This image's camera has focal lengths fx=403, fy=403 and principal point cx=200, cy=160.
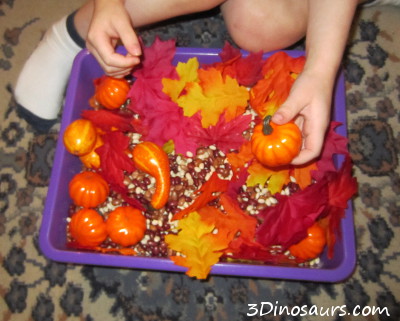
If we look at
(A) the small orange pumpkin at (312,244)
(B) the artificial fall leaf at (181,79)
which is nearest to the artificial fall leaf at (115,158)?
(B) the artificial fall leaf at (181,79)

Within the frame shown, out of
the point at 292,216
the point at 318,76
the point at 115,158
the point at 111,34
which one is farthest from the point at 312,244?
the point at 111,34

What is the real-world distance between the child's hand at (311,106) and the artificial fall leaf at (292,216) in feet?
0.33

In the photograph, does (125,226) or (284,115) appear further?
(125,226)

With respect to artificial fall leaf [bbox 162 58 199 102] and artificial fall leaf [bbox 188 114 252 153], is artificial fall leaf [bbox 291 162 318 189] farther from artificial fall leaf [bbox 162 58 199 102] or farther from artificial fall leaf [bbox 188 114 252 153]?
artificial fall leaf [bbox 162 58 199 102]

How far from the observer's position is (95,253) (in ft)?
2.43

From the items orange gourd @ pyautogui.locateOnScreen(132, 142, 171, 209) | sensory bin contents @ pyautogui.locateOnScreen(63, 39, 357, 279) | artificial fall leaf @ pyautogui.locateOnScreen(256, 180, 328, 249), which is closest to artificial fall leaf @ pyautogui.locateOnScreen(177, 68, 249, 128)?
sensory bin contents @ pyautogui.locateOnScreen(63, 39, 357, 279)

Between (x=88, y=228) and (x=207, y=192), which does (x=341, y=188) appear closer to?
(x=207, y=192)

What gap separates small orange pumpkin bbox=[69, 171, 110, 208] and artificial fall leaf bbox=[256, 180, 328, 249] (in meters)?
0.32

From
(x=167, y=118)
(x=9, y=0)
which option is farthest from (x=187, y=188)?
(x=9, y=0)

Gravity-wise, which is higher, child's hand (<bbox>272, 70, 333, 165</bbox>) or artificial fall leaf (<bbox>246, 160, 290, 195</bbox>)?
child's hand (<bbox>272, 70, 333, 165</bbox>)

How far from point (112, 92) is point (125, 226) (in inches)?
11.2

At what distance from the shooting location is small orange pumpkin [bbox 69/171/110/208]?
2.57 ft

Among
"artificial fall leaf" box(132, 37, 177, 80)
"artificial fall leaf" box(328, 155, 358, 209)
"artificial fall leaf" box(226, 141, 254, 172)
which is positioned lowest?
"artificial fall leaf" box(328, 155, 358, 209)

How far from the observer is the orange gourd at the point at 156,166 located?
0.79m
